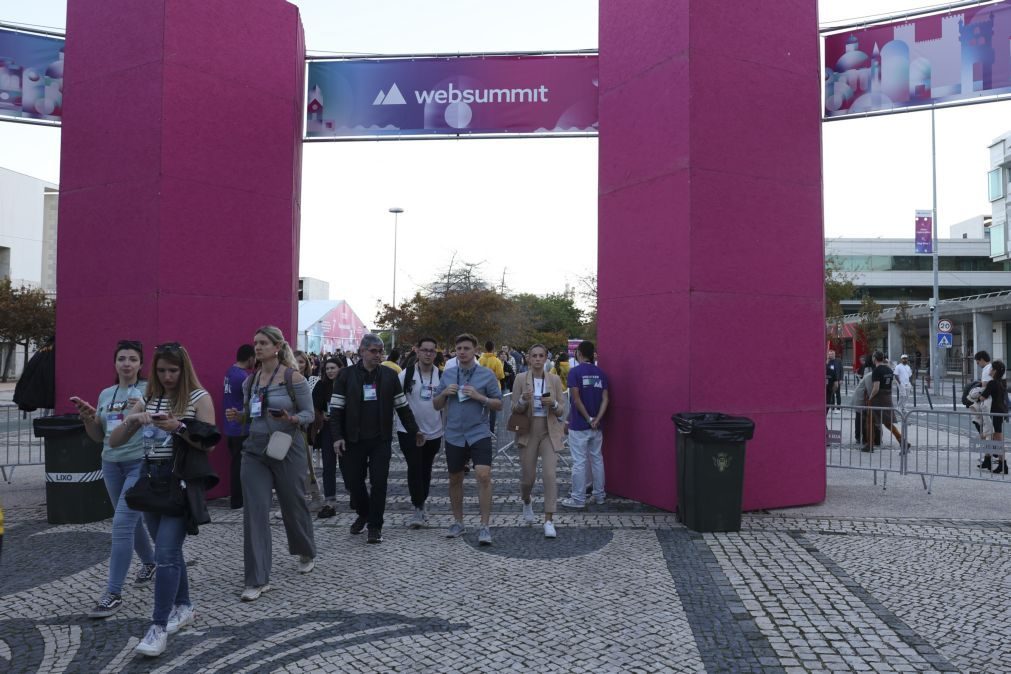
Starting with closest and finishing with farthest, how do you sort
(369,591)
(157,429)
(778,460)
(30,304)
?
(157,429), (369,591), (778,460), (30,304)

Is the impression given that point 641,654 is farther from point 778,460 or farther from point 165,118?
point 165,118

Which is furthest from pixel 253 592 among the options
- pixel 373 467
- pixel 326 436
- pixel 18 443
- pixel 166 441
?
pixel 18 443

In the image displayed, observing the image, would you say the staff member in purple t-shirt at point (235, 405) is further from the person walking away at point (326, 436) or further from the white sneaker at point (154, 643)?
the white sneaker at point (154, 643)

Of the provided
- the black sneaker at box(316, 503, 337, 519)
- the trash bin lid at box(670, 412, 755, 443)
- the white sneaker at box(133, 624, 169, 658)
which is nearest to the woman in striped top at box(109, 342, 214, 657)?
the white sneaker at box(133, 624, 169, 658)

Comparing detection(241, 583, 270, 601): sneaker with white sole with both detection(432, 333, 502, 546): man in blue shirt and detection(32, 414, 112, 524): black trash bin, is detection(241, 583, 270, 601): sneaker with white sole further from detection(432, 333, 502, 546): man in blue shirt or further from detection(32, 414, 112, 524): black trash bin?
detection(32, 414, 112, 524): black trash bin

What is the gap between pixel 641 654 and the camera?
155 inches

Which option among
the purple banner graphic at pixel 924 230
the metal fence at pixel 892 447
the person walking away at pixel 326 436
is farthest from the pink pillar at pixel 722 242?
the purple banner graphic at pixel 924 230

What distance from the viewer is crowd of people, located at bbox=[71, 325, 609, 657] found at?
13.4ft

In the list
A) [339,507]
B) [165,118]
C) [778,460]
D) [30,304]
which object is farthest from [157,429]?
[30,304]

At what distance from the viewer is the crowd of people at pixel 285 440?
13.4ft

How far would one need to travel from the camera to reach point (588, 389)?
800 cm

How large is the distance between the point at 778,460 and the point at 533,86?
265 inches

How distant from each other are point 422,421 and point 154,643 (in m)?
3.31

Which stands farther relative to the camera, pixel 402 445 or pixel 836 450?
pixel 836 450
